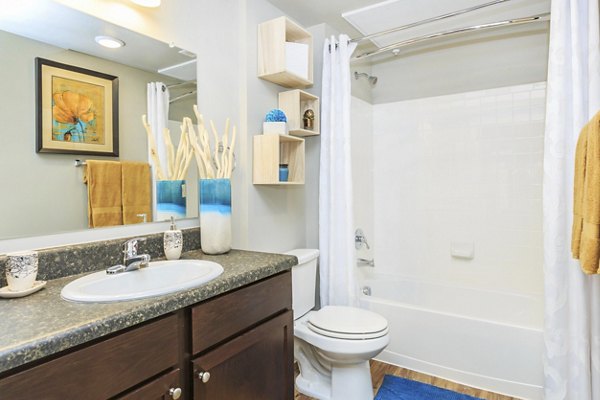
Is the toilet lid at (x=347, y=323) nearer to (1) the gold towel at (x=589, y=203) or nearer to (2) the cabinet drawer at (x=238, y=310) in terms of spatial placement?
(2) the cabinet drawer at (x=238, y=310)

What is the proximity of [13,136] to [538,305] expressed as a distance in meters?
2.98

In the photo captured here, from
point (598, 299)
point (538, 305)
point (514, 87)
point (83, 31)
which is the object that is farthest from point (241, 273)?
point (514, 87)

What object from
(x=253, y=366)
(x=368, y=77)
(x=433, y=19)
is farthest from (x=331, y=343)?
(x=368, y=77)

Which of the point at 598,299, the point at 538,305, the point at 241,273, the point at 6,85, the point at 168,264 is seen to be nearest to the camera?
the point at 6,85

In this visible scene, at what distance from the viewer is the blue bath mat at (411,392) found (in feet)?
6.41

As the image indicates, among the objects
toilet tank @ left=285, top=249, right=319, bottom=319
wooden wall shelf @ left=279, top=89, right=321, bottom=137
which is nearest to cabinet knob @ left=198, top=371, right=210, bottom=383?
toilet tank @ left=285, top=249, right=319, bottom=319

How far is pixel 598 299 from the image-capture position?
156 cm

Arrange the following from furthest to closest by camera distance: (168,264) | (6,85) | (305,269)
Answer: (305,269), (168,264), (6,85)

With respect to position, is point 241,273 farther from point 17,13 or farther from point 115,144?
point 17,13

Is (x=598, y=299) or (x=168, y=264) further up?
(x=168, y=264)

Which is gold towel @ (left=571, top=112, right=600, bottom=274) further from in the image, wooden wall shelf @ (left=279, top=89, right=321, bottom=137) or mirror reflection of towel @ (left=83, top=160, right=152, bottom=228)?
mirror reflection of towel @ (left=83, top=160, right=152, bottom=228)

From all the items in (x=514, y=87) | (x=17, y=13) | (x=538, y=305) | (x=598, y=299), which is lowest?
(x=538, y=305)

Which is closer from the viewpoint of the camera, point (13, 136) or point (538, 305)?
point (13, 136)

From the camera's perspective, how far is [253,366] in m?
1.26
